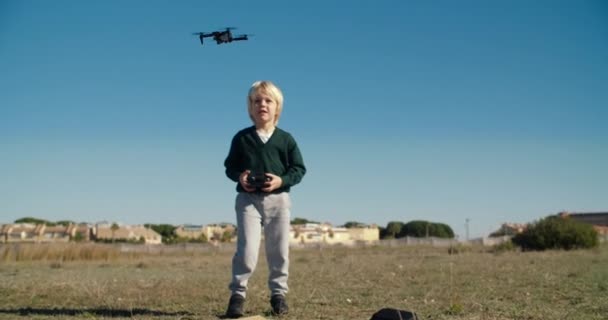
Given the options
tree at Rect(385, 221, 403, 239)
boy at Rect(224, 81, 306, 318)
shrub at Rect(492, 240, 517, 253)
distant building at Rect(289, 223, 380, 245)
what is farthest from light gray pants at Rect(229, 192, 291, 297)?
tree at Rect(385, 221, 403, 239)

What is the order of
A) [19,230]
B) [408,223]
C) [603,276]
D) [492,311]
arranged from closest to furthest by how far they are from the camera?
[492,311], [603,276], [19,230], [408,223]

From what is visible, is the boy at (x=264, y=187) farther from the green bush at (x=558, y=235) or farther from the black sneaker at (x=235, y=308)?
the green bush at (x=558, y=235)

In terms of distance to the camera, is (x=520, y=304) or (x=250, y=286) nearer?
(x=520, y=304)

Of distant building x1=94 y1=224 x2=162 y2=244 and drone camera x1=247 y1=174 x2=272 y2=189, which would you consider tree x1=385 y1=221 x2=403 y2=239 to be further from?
drone camera x1=247 y1=174 x2=272 y2=189

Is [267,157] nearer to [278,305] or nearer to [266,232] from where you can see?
[266,232]

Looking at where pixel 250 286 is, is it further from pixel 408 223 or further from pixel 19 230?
pixel 408 223

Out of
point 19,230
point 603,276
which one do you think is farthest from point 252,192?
point 19,230

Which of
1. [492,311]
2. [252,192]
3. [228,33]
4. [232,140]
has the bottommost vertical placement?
[492,311]
